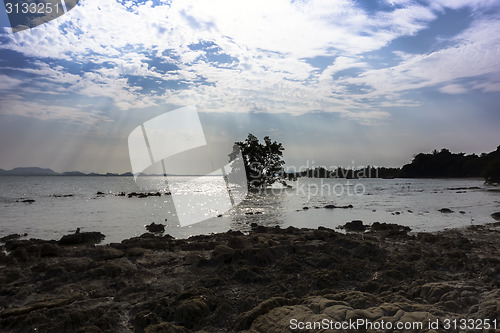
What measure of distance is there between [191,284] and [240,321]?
2924 mm

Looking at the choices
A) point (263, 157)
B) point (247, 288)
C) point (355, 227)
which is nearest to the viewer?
point (247, 288)

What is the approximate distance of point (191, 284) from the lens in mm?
8539

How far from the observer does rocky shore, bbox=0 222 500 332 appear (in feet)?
19.1

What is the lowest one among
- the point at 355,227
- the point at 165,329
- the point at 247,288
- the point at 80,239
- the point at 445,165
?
the point at 355,227

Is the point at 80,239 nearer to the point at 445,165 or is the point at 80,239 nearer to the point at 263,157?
the point at 263,157

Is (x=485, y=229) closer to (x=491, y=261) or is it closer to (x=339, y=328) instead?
(x=491, y=261)

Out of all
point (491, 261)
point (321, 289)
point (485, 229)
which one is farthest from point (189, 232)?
point (485, 229)

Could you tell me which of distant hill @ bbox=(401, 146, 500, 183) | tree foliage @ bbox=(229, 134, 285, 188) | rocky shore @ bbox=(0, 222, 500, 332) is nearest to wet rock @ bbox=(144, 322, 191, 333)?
rocky shore @ bbox=(0, 222, 500, 332)

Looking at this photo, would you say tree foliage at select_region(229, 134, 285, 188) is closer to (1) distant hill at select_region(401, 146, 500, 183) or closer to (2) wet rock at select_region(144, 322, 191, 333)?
(2) wet rock at select_region(144, 322, 191, 333)

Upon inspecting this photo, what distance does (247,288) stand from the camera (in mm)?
8078

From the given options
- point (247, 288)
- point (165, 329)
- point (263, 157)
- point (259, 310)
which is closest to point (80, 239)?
point (247, 288)

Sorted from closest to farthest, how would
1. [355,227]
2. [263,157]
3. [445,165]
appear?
[355,227] < [263,157] < [445,165]

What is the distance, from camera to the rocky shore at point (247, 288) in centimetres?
582

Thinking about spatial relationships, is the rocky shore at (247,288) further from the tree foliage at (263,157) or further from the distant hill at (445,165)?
the distant hill at (445,165)
